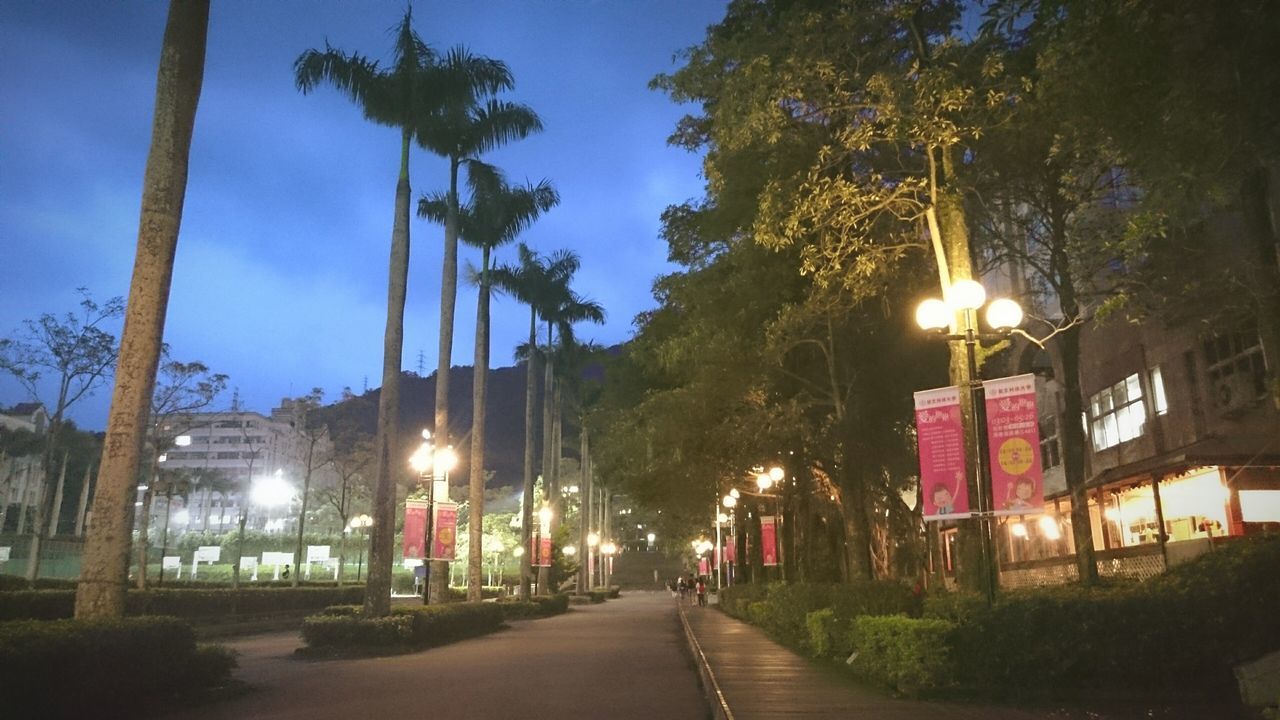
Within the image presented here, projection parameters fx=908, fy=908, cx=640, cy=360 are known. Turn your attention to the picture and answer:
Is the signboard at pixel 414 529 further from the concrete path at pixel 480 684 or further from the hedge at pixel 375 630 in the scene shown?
the concrete path at pixel 480 684

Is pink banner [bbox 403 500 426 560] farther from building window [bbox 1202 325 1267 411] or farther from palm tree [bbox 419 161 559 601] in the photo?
building window [bbox 1202 325 1267 411]

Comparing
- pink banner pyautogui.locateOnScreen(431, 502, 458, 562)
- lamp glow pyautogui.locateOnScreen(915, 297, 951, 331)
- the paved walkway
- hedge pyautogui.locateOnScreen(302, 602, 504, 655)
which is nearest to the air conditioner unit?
the paved walkway

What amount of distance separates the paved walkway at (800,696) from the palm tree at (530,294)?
73.6 feet

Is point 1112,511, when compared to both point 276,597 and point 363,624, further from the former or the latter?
point 276,597

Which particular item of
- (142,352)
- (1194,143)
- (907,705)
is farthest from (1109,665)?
(142,352)

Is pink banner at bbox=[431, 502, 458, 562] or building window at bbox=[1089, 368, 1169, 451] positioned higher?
building window at bbox=[1089, 368, 1169, 451]

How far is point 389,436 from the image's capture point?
20.4 meters

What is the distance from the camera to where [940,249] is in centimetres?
1277

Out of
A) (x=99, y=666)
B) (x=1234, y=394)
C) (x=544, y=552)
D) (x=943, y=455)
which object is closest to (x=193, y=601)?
(x=544, y=552)

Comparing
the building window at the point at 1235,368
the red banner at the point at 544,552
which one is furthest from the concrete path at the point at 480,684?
the red banner at the point at 544,552

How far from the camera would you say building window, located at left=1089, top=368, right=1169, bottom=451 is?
2475 cm

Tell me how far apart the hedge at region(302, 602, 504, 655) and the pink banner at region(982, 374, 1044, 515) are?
13168 millimetres

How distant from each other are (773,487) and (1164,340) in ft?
40.6

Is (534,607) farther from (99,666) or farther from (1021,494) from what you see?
(1021,494)
